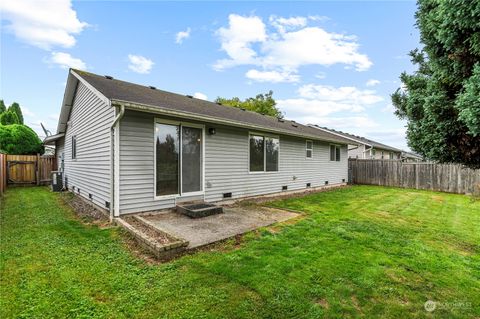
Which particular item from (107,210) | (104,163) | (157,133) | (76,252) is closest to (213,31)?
(157,133)

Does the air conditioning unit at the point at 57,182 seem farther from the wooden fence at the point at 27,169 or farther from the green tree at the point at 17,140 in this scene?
the green tree at the point at 17,140

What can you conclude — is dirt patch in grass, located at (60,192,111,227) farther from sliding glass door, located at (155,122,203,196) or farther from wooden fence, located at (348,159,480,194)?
wooden fence, located at (348,159,480,194)

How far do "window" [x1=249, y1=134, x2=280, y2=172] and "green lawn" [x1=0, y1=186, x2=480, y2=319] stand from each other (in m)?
3.81

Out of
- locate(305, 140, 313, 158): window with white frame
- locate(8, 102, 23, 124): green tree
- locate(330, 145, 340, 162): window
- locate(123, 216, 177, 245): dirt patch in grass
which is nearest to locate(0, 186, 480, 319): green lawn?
locate(123, 216, 177, 245): dirt patch in grass

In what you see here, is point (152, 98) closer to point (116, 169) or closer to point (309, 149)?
point (116, 169)

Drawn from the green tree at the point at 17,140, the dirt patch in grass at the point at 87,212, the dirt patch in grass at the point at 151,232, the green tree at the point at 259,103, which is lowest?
the dirt patch in grass at the point at 87,212

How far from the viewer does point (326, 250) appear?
4.05 meters

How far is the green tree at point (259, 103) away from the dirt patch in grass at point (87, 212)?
2196cm

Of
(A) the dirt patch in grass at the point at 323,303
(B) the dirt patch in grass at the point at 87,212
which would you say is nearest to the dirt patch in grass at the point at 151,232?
(B) the dirt patch in grass at the point at 87,212

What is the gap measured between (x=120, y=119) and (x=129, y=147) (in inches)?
26.1

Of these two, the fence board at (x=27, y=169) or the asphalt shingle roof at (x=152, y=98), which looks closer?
the asphalt shingle roof at (x=152, y=98)

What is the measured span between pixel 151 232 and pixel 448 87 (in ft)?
15.8

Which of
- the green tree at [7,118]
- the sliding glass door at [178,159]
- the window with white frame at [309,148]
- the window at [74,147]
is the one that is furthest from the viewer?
the green tree at [7,118]

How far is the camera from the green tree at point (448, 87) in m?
1.97
